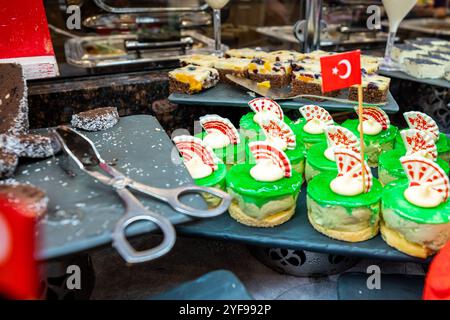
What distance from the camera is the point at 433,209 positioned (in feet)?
4.33

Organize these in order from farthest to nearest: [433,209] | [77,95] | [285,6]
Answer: [285,6] < [77,95] < [433,209]

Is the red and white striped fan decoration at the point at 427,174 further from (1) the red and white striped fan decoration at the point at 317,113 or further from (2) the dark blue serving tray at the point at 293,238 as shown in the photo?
(1) the red and white striped fan decoration at the point at 317,113

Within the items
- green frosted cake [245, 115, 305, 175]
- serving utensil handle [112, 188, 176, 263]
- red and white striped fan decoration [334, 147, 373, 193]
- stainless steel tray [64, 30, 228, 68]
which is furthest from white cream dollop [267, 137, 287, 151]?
stainless steel tray [64, 30, 228, 68]

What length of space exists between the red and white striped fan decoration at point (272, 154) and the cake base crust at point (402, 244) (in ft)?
1.27

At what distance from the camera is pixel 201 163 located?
61.9 inches

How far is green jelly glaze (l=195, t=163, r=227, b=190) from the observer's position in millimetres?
1521

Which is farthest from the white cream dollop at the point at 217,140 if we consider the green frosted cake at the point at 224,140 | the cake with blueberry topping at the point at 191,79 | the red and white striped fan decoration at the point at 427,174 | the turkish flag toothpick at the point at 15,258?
the turkish flag toothpick at the point at 15,258

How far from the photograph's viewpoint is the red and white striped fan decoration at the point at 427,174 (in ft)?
4.34

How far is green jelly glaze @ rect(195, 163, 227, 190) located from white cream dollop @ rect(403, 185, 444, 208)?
648mm

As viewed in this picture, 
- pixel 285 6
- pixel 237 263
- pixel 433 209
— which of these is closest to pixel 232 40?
pixel 285 6

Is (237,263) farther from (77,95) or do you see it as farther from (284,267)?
(77,95)

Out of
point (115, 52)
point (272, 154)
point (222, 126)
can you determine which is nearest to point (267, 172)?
point (272, 154)
